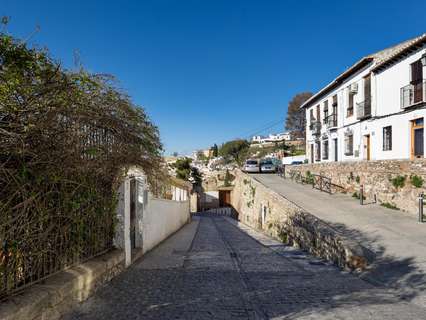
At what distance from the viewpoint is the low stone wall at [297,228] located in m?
6.76

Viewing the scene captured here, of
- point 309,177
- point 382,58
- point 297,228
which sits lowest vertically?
point 297,228

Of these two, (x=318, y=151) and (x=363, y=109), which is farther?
(x=318, y=151)

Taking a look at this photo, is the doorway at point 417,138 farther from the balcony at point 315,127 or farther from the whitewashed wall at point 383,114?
the balcony at point 315,127

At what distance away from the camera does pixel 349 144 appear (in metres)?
22.1

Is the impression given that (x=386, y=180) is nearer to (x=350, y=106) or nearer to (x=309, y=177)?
(x=309, y=177)

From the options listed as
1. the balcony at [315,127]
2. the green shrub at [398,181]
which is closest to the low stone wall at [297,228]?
the green shrub at [398,181]

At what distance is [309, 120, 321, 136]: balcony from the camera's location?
27500 mm

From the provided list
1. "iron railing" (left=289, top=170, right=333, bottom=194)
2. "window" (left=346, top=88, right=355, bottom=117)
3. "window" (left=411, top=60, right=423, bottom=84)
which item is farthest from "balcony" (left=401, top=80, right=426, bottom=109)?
"iron railing" (left=289, top=170, right=333, bottom=194)

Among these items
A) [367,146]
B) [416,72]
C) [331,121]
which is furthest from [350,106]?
[416,72]

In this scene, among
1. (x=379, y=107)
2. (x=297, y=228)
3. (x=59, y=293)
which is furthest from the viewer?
(x=379, y=107)

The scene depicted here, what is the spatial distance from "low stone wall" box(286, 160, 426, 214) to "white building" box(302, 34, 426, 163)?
2.61 metres

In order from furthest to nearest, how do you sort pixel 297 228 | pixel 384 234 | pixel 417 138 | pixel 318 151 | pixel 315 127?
1. pixel 318 151
2. pixel 315 127
3. pixel 417 138
4. pixel 297 228
5. pixel 384 234

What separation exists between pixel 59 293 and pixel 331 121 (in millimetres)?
24090

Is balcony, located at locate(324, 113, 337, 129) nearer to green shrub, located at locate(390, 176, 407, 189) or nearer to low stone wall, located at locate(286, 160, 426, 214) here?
low stone wall, located at locate(286, 160, 426, 214)
